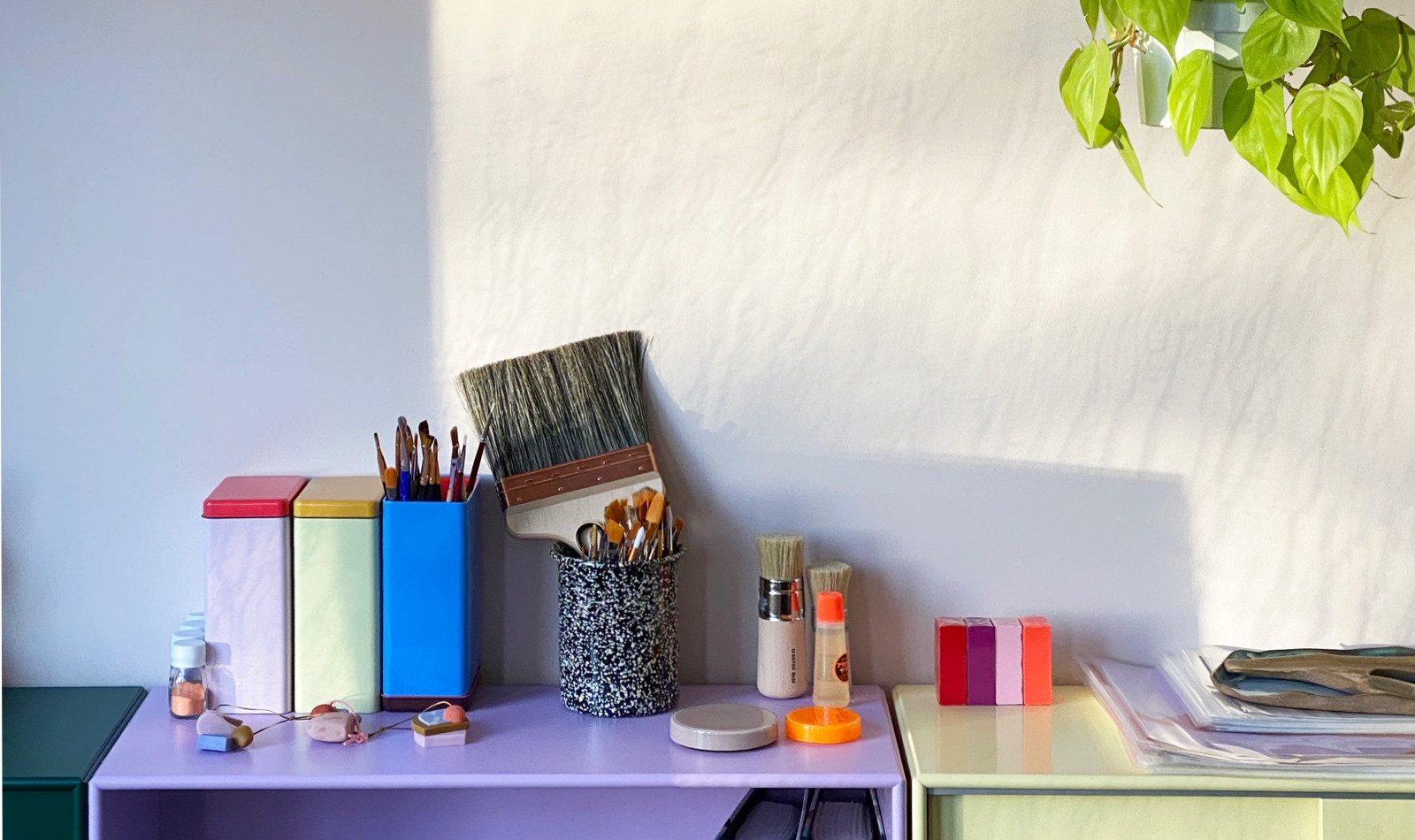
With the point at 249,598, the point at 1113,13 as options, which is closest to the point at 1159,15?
the point at 1113,13

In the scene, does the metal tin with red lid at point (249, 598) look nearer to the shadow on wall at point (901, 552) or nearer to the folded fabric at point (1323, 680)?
the shadow on wall at point (901, 552)

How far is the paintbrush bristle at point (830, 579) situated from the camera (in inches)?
56.3

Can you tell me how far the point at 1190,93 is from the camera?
856 millimetres

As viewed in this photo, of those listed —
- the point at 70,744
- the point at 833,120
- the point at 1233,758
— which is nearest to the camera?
the point at 1233,758

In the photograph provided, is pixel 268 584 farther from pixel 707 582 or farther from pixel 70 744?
pixel 707 582

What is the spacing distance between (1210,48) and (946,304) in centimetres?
58

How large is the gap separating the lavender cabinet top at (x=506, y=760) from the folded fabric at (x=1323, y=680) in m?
0.35

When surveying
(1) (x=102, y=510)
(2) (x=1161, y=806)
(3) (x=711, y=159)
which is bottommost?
(2) (x=1161, y=806)

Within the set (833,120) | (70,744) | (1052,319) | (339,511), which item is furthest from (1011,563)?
(70,744)

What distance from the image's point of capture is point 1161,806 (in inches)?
48.3

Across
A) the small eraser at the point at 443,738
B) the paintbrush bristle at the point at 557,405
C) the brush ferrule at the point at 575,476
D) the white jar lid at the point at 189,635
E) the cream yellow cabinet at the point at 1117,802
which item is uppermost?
the paintbrush bristle at the point at 557,405

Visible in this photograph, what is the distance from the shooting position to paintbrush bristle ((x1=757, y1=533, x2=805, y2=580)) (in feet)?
4.66

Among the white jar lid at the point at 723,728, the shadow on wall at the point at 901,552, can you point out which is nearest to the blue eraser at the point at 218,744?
the shadow on wall at the point at 901,552

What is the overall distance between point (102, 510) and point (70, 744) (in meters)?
0.29
